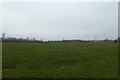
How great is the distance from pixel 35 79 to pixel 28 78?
0.51 metres

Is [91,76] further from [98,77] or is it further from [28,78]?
[28,78]

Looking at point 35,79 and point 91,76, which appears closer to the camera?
point 35,79

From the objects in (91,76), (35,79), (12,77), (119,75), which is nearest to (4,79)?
(12,77)

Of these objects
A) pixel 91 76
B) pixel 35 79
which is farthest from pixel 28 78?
pixel 91 76

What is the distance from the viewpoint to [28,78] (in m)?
14.5

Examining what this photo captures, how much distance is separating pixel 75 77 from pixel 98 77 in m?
1.41

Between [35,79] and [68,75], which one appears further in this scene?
[68,75]

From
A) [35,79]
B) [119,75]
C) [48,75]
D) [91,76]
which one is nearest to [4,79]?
[35,79]

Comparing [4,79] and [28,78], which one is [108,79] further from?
[4,79]

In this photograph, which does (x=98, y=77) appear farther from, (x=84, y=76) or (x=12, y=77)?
(x=12, y=77)

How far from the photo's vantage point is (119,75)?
15523 millimetres

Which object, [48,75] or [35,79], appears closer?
[35,79]

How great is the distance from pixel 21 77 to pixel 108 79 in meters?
5.24

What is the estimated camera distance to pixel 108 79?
14.3m
